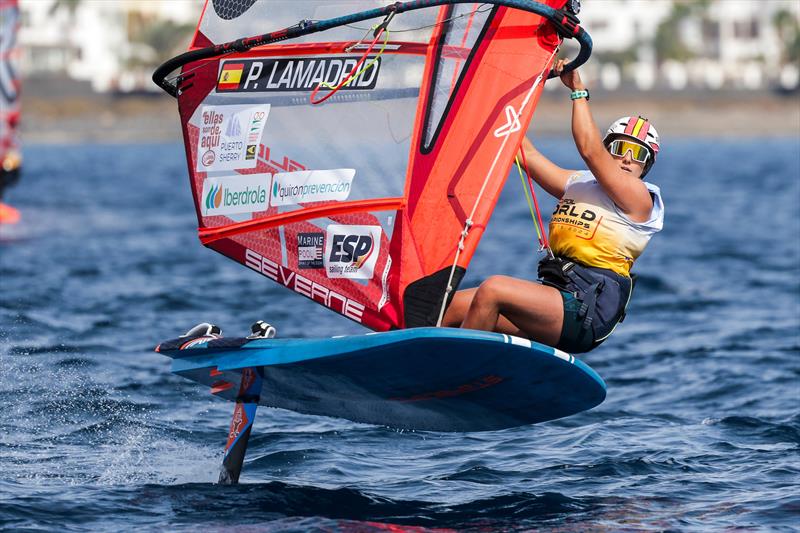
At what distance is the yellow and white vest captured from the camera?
7195 millimetres

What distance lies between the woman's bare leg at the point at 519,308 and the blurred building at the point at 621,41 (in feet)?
294

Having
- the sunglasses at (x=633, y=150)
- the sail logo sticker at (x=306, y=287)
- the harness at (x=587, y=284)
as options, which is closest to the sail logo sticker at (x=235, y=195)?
the sail logo sticker at (x=306, y=287)

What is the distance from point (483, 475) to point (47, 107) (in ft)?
287

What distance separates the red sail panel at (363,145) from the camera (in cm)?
713

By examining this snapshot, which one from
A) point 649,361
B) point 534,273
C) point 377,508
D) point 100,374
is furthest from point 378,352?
point 534,273

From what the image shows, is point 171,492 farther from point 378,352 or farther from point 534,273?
point 534,273

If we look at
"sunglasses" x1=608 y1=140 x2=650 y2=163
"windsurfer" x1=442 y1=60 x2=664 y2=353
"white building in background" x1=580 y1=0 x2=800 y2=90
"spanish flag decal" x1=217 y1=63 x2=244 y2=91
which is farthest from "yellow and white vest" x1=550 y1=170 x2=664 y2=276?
"white building in background" x1=580 y1=0 x2=800 y2=90

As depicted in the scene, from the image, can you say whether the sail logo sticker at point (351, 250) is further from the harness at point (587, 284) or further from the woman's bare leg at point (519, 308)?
the harness at point (587, 284)

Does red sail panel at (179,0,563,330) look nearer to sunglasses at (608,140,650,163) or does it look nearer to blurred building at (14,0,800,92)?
sunglasses at (608,140,650,163)

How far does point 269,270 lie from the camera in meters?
7.78

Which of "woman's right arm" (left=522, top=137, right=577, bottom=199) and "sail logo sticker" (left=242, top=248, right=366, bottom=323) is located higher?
"woman's right arm" (left=522, top=137, right=577, bottom=199)

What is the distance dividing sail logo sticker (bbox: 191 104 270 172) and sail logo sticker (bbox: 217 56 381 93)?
0.45 feet

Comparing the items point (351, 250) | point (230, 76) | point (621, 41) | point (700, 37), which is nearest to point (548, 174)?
point (351, 250)

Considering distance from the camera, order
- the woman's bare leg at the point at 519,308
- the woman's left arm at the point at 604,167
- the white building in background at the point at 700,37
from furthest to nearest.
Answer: the white building in background at the point at 700,37, the woman's bare leg at the point at 519,308, the woman's left arm at the point at 604,167
